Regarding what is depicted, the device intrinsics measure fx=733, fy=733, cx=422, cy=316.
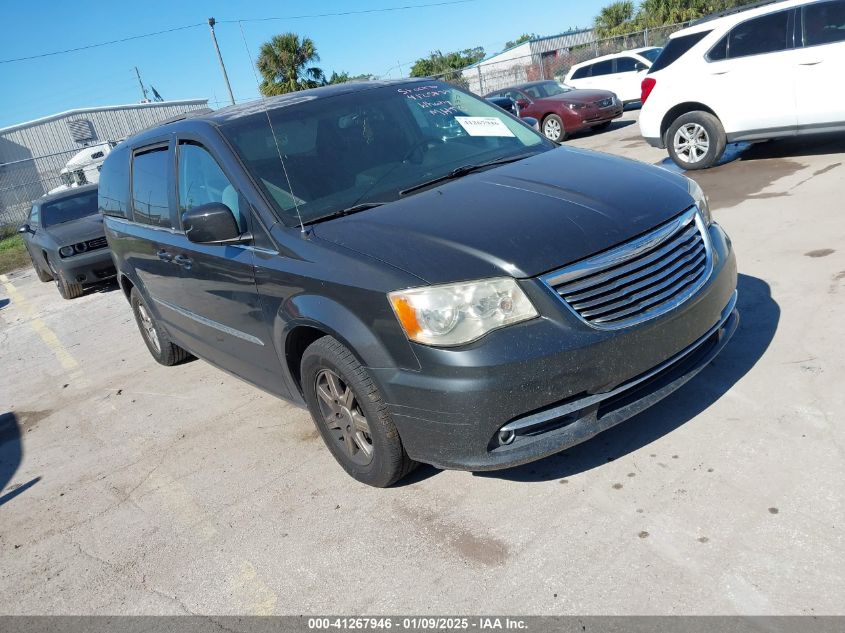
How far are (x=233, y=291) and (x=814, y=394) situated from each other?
3013 mm

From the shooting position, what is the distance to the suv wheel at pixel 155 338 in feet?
19.5

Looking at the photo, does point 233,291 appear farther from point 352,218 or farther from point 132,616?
point 132,616

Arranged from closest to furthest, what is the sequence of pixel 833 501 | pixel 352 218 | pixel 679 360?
pixel 833 501 → pixel 679 360 → pixel 352 218

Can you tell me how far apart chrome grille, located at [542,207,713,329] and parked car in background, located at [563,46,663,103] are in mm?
16714

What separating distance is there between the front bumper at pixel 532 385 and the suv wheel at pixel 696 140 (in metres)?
6.65

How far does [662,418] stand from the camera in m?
3.61

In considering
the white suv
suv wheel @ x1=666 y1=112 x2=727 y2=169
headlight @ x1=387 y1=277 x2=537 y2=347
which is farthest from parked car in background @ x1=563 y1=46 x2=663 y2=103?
headlight @ x1=387 y1=277 x2=537 y2=347

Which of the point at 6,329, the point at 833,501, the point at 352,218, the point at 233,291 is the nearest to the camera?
the point at 833,501

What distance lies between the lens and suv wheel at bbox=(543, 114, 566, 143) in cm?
1670

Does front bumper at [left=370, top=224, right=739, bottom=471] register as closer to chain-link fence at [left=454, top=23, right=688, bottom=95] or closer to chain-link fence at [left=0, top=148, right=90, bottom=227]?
chain-link fence at [left=0, top=148, right=90, bottom=227]

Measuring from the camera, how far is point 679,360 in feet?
10.5

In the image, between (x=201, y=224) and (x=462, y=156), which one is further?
(x=462, y=156)

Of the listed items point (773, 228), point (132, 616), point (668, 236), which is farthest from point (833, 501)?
point (773, 228)

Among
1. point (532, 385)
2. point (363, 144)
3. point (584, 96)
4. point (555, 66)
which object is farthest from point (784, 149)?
point (555, 66)
